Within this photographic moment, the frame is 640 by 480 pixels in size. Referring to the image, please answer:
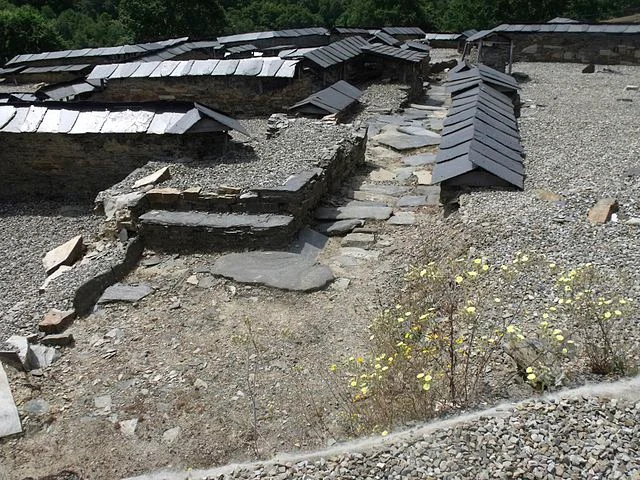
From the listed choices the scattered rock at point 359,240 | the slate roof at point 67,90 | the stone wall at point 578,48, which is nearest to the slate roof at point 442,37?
the stone wall at point 578,48

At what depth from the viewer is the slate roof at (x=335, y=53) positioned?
15258 millimetres

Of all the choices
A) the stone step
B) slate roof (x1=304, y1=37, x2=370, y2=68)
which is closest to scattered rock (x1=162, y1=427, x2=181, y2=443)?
the stone step

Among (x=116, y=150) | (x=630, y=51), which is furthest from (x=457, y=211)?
(x=630, y=51)

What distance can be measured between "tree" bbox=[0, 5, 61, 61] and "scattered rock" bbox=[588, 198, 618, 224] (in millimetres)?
30023

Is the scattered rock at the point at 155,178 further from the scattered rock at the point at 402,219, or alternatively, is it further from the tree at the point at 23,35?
the tree at the point at 23,35

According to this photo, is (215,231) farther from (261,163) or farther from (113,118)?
(113,118)

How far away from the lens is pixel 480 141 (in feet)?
29.9

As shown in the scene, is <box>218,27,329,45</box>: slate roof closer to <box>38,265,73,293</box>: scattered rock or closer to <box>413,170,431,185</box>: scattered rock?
<box>413,170,431,185</box>: scattered rock

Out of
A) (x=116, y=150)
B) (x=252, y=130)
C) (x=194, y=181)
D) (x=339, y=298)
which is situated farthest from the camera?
(x=252, y=130)

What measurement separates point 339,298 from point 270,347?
1157mm

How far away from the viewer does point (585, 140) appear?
10.6 meters

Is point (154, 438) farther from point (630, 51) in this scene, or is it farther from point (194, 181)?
point (630, 51)

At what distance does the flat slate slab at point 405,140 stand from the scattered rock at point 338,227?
4.03 metres

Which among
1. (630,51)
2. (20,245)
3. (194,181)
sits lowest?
(20,245)
